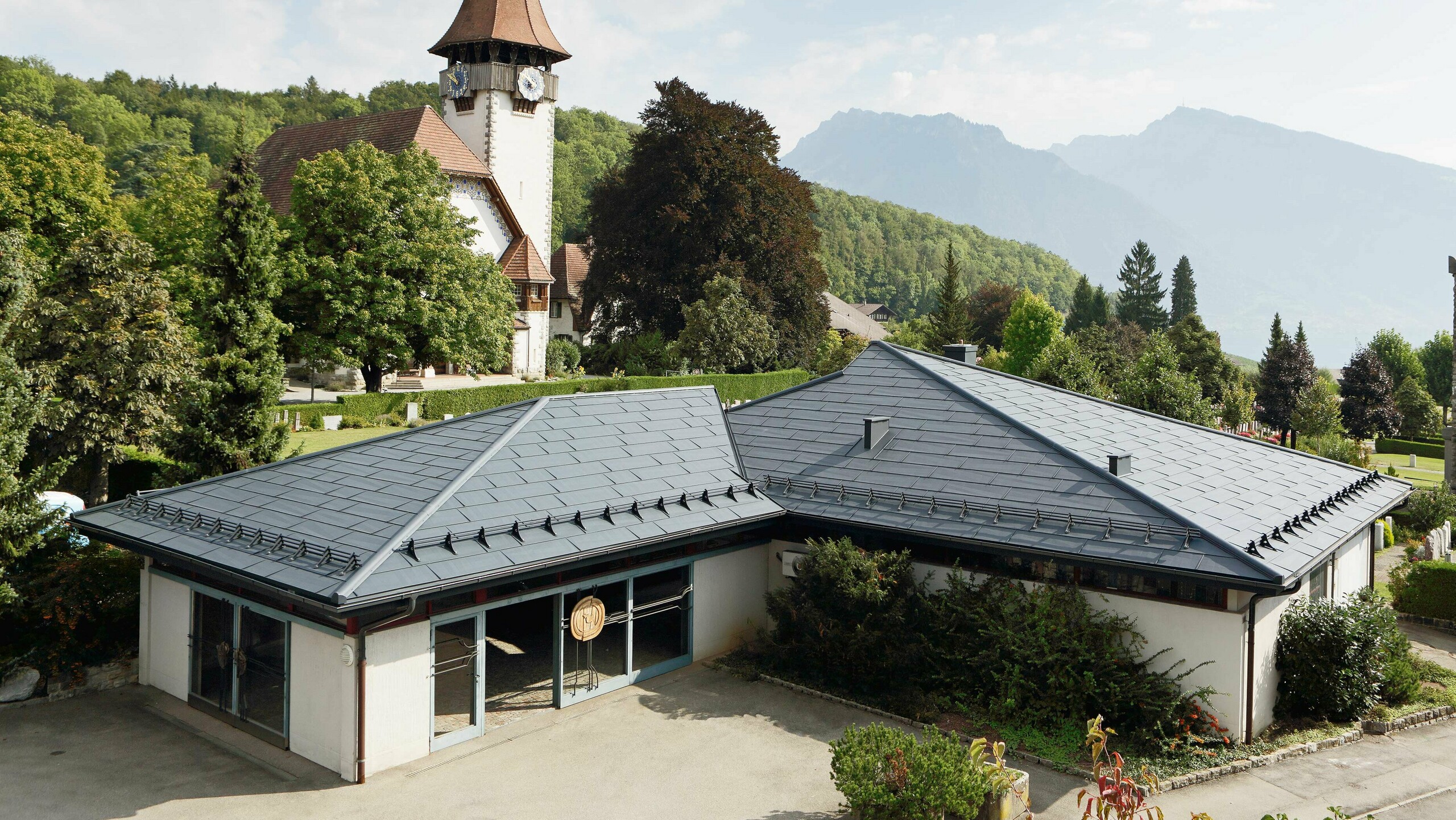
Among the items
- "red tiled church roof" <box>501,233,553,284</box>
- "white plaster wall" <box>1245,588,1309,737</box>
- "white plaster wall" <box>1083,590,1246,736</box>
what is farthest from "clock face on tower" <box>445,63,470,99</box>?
"white plaster wall" <box>1245,588,1309,737</box>

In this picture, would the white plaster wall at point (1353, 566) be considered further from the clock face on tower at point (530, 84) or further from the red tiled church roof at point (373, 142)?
the clock face on tower at point (530, 84)

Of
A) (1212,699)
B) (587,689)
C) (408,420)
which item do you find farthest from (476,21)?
(1212,699)

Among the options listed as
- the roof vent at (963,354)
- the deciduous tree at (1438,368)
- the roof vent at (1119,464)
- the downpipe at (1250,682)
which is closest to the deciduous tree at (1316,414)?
the roof vent at (963,354)

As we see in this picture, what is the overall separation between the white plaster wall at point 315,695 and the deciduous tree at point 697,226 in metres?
41.4

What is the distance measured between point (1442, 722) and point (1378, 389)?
5003 centimetres

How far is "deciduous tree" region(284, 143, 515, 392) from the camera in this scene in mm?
33531

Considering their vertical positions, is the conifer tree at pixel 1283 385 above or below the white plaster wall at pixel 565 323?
below

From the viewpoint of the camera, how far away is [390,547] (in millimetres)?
11609

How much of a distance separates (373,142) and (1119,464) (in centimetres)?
4653

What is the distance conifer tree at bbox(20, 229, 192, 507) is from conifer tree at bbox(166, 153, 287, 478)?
160 cm

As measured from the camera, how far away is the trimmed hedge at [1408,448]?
56.6 metres

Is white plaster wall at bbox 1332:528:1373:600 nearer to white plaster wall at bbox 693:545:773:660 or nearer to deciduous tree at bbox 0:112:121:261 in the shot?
white plaster wall at bbox 693:545:773:660

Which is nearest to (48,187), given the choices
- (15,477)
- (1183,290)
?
(15,477)

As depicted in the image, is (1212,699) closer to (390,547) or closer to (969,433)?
(969,433)
